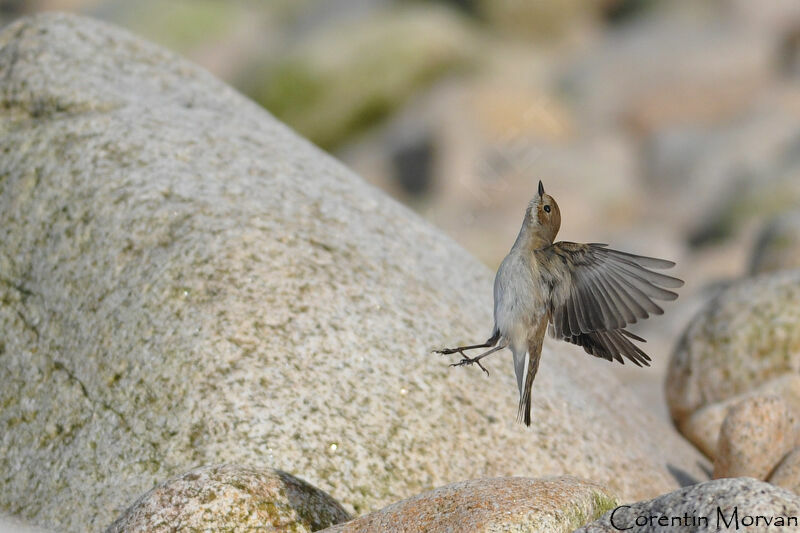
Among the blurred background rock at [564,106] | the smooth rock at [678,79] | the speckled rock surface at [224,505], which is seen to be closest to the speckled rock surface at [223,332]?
the speckled rock surface at [224,505]

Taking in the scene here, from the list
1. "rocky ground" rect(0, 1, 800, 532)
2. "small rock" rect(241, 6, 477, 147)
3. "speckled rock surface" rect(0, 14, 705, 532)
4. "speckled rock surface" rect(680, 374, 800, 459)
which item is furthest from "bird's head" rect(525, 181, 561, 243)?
"small rock" rect(241, 6, 477, 147)

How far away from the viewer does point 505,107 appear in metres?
23.6

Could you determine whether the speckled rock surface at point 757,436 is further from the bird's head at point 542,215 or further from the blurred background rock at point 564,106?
the blurred background rock at point 564,106

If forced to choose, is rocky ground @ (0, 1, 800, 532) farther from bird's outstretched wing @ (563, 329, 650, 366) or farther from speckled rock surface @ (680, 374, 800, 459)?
bird's outstretched wing @ (563, 329, 650, 366)

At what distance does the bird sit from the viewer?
4.68 meters

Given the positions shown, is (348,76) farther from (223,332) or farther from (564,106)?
(223,332)

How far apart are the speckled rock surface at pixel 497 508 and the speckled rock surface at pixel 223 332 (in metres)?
0.94

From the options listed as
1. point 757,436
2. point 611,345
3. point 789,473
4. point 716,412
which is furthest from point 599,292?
point 716,412

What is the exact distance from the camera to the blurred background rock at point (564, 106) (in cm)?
2153

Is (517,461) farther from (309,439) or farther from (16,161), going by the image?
(16,161)

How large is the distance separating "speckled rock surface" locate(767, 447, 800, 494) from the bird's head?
329cm

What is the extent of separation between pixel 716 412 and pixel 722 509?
467cm

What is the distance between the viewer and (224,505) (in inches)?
215

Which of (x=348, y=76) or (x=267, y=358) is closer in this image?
(x=267, y=358)
